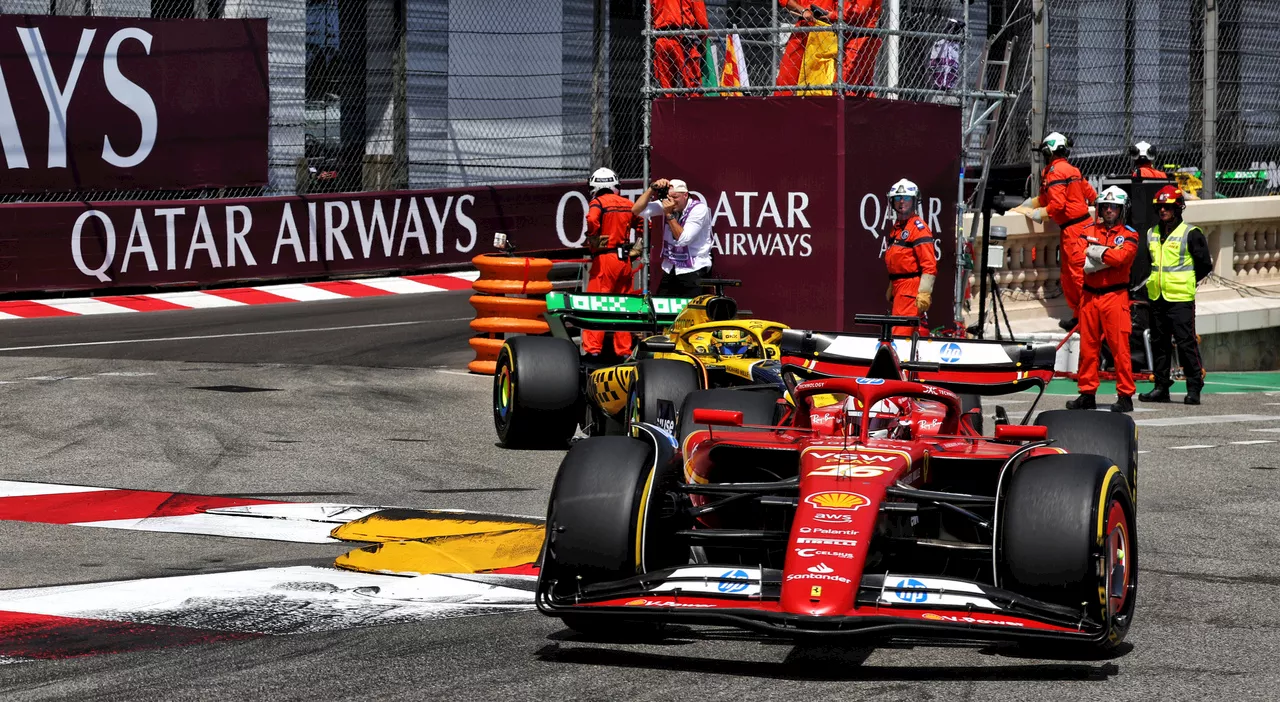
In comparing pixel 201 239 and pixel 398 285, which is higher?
pixel 201 239

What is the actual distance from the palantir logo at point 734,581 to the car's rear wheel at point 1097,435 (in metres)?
A: 2.09

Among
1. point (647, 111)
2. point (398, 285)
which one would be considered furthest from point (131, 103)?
point (647, 111)

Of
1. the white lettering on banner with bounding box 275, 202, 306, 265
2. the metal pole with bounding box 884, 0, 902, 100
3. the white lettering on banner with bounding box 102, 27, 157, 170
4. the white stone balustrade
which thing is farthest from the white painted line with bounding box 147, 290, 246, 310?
the metal pole with bounding box 884, 0, 902, 100

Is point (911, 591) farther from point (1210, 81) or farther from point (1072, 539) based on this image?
point (1210, 81)

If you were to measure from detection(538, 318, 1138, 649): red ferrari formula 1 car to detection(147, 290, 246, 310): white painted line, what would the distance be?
12.8 meters

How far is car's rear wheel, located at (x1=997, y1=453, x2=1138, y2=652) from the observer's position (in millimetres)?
5445

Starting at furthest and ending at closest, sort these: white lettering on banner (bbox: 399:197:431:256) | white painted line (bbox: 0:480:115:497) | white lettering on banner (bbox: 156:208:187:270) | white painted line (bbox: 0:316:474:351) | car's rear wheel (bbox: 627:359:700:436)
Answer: white lettering on banner (bbox: 399:197:431:256) < white lettering on banner (bbox: 156:208:187:270) < white painted line (bbox: 0:316:474:351) < car's rear wheel (bbox: 627:359:700:436) < white painted line (bbox: 0:480:115:497)

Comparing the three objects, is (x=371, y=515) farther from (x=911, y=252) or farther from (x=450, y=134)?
(x=450, y=134)

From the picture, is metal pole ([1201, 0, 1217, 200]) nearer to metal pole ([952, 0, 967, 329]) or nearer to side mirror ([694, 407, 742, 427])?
metal pole ([952, 0, 967, 329])

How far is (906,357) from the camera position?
26.7 ft

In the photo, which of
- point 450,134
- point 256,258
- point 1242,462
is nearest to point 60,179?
point 256,258

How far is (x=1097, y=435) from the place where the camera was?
727 centimetres

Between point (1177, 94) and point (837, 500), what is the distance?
1579 cm

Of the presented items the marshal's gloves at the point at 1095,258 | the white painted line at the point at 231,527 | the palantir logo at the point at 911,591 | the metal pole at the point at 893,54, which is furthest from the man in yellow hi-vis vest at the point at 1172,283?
the palantir logo at the point at 911,591
